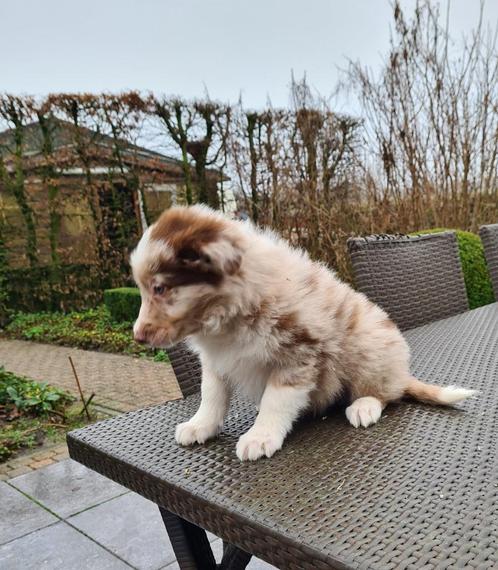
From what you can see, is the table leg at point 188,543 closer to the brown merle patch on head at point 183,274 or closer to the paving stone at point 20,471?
the brown merle patch on head at point 183,274

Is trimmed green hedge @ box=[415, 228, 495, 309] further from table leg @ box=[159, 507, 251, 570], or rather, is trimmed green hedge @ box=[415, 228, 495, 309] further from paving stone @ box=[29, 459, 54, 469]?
table leg @ box=[159, 507, 251, 570]

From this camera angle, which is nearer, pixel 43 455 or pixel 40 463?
pixel 40 463

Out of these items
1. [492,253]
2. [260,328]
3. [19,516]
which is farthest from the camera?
[492,253]

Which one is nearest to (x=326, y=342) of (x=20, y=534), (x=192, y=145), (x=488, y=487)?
(x=488, y=487)

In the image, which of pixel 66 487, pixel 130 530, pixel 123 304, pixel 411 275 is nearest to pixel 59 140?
pixel 123 304

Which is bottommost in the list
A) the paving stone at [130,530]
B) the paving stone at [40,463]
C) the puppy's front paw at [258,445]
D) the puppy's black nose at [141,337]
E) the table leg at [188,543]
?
the paving stone at [40,463]

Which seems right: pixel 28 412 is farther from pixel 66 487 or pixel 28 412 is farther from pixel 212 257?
pixel 212 257

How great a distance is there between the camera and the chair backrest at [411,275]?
280 cm

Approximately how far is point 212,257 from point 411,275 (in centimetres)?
199

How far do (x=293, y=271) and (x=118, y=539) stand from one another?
2185mm

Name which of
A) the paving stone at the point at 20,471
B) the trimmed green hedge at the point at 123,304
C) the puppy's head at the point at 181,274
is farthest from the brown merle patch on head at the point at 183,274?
the trimmed green hedge at the point at 123,304

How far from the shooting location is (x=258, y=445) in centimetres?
131

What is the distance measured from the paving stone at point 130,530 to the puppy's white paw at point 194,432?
1572 millimetres

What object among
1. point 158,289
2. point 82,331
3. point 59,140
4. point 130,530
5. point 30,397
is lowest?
point 82,331
